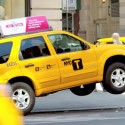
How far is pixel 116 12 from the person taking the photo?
35.4m

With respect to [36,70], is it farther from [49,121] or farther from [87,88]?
[87,88]

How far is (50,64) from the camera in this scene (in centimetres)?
1162

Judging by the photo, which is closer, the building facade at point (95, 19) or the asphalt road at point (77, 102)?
the asphalt road at point (77, 102)

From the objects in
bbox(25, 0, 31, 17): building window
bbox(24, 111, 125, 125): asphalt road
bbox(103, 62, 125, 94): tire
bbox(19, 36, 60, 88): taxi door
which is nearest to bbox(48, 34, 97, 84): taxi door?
bbox(19, 36, 60, 88): taxi door

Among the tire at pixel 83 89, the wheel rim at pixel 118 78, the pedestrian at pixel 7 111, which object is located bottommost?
the tire at pixel 83 89

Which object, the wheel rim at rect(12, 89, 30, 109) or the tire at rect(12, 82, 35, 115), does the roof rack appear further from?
the wheel rim at rect(12, 89, 30, 109)

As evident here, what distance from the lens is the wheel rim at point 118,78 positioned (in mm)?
12266

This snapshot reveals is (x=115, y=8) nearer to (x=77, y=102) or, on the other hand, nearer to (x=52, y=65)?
(x=77, y=102)

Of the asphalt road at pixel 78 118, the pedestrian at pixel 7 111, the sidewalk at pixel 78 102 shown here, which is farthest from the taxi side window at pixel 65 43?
the pedestrian at pixel 7 111

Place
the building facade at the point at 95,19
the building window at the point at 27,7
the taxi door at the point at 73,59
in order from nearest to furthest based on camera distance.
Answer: the taxi door at the point at 73,59
the building window at the point at 27,7
the building facade at the point at 95,19

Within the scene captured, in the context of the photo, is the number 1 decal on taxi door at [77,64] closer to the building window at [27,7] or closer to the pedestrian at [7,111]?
the pedestrian at [7,111]

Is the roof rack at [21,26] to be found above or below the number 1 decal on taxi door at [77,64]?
above

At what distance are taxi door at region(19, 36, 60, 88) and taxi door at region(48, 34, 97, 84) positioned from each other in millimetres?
184

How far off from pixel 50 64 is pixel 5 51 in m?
1.04
